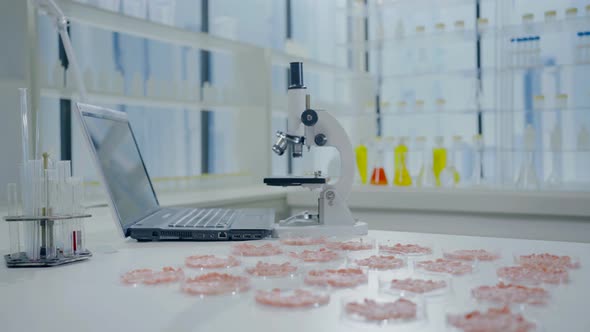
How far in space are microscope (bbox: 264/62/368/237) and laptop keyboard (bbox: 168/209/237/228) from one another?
16 centimetres

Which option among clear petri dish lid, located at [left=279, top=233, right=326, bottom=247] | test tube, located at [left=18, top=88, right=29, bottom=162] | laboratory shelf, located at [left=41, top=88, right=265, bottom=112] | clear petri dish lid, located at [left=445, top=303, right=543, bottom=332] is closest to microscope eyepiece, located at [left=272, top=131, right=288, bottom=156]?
clear petri dish lid, located at [left=279, top=233, right=326, bottom=247]

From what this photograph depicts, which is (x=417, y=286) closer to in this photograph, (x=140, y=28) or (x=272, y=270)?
(x=272, y=270)

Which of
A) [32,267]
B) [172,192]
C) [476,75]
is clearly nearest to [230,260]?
[32,267]

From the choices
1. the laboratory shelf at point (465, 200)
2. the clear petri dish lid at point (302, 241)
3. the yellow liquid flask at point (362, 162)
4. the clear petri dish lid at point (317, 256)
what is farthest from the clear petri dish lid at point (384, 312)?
the yellow liquid flask at point (362, 162)

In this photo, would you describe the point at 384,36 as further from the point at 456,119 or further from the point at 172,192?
the point at 172,192

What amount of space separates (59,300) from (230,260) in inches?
12.9

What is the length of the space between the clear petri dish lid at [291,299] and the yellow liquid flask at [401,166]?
257 centimetres

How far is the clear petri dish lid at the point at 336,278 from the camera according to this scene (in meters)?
0.84

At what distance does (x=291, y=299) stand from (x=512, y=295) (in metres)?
0.29

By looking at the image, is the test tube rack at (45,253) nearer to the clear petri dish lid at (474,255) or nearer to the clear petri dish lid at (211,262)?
the clear petri dish lid at (211,262)

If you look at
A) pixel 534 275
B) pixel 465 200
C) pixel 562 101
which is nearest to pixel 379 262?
pixel 534 275

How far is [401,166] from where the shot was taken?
334cm

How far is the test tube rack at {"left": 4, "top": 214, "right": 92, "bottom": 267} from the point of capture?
1.00 m

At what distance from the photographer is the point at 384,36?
3.72 m
